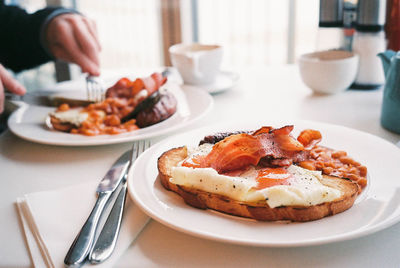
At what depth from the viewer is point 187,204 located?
83 cm

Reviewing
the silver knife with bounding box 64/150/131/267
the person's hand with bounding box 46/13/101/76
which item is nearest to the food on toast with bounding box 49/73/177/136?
the silver knife with bounding box 64/150/131/267

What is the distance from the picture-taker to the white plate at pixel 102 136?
126cm

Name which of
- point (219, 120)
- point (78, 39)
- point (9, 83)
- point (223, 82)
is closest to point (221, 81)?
point (223, 82)

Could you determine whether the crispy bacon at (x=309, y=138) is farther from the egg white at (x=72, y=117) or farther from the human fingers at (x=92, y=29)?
the human fingers at (x=92, y=29)

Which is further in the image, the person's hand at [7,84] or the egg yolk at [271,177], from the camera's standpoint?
the person's hand at [7,84]

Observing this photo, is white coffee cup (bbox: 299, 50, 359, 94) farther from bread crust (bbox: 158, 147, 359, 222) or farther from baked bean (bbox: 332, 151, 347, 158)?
bread crust (bbox: 158, 147, 359, 222)

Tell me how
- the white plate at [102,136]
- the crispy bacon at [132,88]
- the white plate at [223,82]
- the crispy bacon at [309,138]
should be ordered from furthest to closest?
the white plate at [223,82] → the crispy bacon at [132,88] → the white plate at [102,136] → the crispy bacon at [309,138]

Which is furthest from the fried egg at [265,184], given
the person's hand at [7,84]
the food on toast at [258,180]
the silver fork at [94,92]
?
the person's hand at [7,84]

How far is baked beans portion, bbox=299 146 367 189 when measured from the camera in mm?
928

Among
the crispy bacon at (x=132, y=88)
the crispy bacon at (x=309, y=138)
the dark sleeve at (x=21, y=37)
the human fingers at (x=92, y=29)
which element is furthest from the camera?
the dark sleeve at (x=21, y=37)

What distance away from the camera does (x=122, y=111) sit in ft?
4.92

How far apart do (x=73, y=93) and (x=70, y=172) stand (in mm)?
666

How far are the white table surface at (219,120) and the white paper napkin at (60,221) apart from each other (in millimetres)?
22

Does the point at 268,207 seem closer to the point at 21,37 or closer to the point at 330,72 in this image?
the point at 330,72
